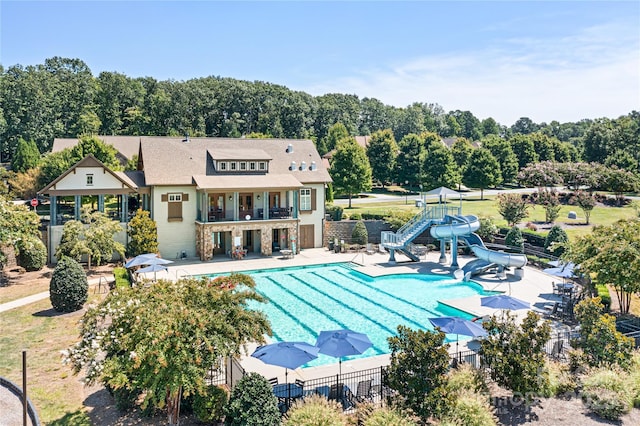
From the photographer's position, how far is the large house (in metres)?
31.9

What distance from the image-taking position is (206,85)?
89.9 meters

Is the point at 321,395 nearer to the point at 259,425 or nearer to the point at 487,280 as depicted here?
the point at 259,425

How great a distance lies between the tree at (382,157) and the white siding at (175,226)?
140ft

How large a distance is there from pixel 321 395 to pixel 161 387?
4.20m

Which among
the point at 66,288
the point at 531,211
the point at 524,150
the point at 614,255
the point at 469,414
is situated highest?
the point at 524,150

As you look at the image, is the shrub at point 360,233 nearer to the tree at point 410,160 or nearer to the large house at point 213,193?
the large house at point 213,193

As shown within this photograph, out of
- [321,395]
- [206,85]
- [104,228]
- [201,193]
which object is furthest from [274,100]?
[321,395]

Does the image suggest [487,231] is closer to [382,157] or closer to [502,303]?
[502,303]

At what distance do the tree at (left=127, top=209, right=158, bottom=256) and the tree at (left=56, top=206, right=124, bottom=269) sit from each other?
1.40 metres

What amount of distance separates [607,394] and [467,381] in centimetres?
388

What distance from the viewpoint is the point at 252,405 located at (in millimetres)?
11766

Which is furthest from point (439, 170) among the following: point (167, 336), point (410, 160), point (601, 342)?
point (167, 336)

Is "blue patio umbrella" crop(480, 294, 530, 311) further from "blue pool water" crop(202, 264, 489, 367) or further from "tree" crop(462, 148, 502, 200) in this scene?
"tree" crop(462, 148, 502, 200)

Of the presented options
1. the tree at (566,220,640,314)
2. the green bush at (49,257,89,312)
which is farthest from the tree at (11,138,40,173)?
the tree at (566,220,640,314)
